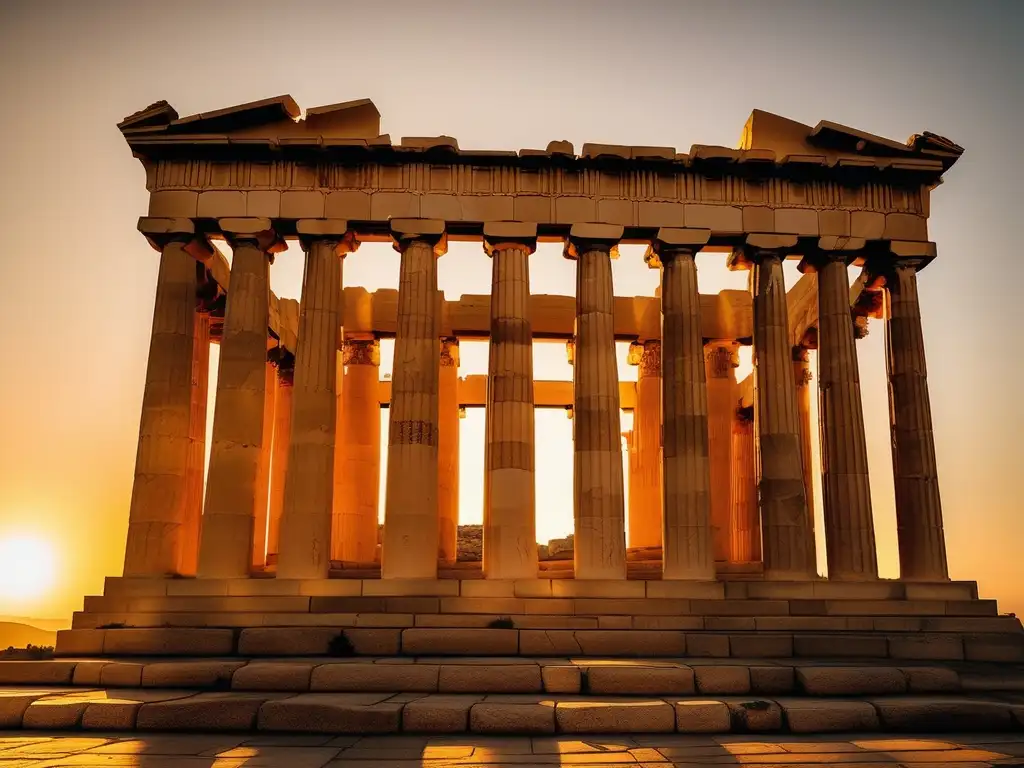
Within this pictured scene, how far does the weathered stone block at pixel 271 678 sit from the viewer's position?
2003 cm

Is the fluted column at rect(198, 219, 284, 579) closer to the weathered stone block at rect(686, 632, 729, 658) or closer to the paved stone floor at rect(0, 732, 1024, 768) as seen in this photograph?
the paved stone floor at rect(0, 732, 1024, 768)

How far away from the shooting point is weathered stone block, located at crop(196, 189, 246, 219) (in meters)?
27.9

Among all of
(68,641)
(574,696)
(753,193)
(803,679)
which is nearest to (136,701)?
(68,641)

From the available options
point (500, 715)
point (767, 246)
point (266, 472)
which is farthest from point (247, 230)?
point (500, 715)

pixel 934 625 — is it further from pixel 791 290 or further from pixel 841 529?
pixel 791 290

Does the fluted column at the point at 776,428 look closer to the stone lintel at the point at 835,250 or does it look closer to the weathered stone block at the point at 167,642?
the stone lintel at the point at 835,250

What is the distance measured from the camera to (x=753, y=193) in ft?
94.8

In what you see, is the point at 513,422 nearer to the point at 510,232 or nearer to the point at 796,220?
the point at 510,232

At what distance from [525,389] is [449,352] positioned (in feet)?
34.2

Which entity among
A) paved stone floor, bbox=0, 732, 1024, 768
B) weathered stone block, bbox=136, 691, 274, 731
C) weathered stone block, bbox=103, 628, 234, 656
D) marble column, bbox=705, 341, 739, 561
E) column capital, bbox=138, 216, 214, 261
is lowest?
paved stone floor, bbox=0, 732, 1024, 768

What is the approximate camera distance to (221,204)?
2798 centimetres

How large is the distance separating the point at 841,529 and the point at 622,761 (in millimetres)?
14649

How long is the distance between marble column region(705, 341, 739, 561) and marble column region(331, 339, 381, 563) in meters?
13.6

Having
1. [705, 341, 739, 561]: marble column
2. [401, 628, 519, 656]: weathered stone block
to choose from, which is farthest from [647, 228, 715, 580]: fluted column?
[705, 341, 739, 561]: marble column
